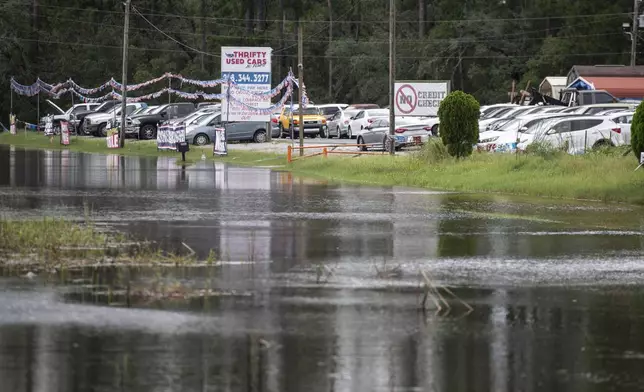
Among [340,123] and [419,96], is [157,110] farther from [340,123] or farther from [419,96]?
[419,96]

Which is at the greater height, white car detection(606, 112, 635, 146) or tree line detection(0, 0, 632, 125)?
tree line detection(0, 0, 632, 125)

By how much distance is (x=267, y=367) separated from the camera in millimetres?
9828

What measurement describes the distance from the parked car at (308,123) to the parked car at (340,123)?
385 millimetres

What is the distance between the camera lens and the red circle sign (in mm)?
44062

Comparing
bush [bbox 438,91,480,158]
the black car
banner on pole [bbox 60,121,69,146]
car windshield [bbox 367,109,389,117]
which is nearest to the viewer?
bush [bbox 438,91,480,158]

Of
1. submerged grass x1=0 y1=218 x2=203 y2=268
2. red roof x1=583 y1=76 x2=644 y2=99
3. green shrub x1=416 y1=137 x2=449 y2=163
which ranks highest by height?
red roof x1=583 y1=76 x2=644 y2=99

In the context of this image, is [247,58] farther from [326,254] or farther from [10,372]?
[10,372]

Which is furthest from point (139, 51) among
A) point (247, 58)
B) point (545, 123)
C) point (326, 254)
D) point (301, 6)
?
point (326, 254)

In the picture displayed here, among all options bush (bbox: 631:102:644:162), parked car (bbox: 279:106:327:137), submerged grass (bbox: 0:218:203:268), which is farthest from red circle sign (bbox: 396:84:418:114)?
submerged grass (bbox: 0:218:203:268)

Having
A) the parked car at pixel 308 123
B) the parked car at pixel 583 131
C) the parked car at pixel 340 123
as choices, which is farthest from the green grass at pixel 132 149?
the parked car at pixel 583 131

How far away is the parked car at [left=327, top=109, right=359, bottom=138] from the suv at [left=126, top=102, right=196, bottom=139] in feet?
25.2

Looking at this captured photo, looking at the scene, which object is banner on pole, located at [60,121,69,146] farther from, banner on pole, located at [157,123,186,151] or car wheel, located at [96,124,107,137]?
car wheel, located at [96,124,107,137]

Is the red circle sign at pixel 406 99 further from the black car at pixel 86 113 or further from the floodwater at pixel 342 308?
the black car at pixel 86 113

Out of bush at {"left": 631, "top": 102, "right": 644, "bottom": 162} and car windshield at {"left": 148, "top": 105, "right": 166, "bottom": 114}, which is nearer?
bush at {"left": 631, "top": 102, "right": 644, "bottom": 162}
